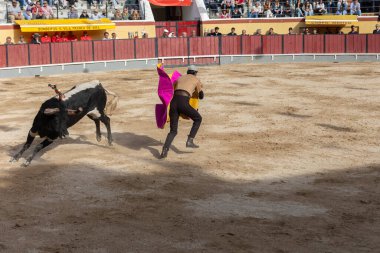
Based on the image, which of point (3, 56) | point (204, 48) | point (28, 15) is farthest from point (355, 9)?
point (3, 56)

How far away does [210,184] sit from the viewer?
31.0 ft

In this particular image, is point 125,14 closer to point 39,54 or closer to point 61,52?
point 61,52

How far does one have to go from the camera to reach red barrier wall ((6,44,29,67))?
84.0 ft

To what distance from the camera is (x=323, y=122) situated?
47.0 ft

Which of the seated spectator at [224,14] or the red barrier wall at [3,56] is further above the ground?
the seated spectator at [224,14]

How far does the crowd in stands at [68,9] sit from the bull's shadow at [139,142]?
631 inches

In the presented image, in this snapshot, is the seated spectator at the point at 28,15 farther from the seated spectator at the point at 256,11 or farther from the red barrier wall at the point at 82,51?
the seated spectator at the point at 256,11

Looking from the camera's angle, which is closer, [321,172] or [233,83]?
[321,172]

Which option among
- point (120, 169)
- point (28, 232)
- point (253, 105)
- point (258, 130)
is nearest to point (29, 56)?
point (253, 105)

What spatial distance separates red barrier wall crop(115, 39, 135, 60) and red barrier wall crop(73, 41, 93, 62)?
1229 millimetres

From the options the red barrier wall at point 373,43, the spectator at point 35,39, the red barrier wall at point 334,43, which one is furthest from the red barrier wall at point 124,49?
the red barrier wall at point 373,43

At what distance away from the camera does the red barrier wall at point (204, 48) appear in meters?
29.9

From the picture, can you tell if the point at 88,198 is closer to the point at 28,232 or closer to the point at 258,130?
the point at 28,232

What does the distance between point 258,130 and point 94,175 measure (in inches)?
178
